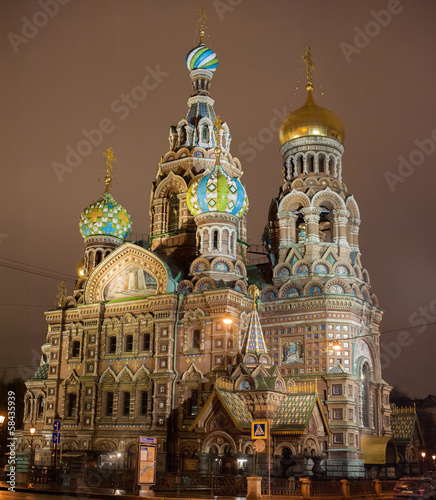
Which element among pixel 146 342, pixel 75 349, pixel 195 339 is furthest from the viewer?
pixel 75 349

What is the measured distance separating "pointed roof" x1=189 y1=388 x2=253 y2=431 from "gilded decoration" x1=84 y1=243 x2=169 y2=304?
359 inches

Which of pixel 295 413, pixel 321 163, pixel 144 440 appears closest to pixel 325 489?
pixel 295 413

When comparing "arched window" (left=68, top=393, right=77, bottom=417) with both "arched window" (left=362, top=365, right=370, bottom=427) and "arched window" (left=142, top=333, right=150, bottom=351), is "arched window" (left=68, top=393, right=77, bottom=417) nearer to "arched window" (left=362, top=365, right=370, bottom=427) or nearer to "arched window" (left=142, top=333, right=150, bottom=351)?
"arched window" (left=142, top=333, right=150, bottom=351)

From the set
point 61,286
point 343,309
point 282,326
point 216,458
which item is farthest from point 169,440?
point 61,286

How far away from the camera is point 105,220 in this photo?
37781 mm

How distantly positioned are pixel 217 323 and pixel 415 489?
1236 centimetres

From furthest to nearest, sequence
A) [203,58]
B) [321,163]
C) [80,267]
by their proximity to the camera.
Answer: [80,267]
[203,58]
[321,163]

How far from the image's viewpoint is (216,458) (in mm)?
25016

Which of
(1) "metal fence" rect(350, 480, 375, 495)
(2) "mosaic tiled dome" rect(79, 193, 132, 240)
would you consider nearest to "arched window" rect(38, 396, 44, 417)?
(2) "mosaic tiled dome" rect(79, 193, 132, 240)

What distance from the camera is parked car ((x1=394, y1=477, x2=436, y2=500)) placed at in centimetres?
2064

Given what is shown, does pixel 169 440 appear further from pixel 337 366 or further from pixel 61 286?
pixel 61 286

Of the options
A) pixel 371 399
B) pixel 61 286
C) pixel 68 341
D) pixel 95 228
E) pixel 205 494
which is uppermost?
pixel 95 228

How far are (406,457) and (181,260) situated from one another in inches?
596

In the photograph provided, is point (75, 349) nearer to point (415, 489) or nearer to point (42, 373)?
point (42, 373)
